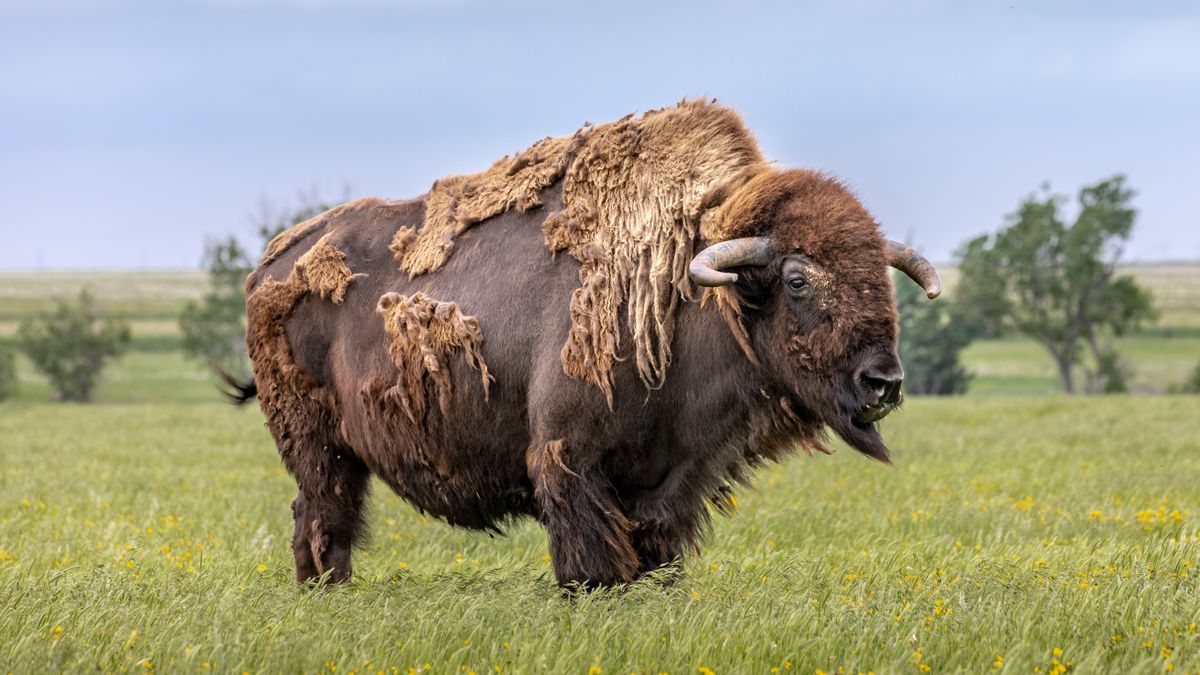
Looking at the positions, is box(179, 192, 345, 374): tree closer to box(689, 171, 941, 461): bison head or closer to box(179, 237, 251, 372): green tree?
box(179, 237, 251, 372): green tree

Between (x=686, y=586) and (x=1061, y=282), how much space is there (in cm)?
6184

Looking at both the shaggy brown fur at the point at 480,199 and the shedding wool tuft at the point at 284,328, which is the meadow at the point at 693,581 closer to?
the shedding wool tuft at the point at 284,328

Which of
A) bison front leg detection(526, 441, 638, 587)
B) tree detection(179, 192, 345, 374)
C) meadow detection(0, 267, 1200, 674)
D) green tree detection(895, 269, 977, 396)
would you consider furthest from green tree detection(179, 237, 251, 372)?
bison front leg detection(526, 441, 638, 587)

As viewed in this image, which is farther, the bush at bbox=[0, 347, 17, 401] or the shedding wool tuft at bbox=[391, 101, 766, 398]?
the bush at bbox=[0, 347, 17, 401]

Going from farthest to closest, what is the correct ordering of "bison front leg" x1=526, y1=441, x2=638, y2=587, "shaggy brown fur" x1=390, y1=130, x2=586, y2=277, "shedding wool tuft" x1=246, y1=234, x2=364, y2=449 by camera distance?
"shedding wool tuft" x1=246, y1=234, x2=364, y2=449, "shaggy brown fur" x1=390, y1=130, x2=586, y2=277, "bison front leg" x1=526, y1=441, x2=638, y2=587

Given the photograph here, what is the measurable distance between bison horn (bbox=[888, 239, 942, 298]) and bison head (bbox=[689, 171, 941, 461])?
0.55 feet

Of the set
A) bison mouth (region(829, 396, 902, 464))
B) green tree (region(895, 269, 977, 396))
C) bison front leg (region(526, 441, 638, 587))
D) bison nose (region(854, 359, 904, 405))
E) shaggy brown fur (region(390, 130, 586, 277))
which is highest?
shaggy brown fur (region(390, 130, 586, 277))

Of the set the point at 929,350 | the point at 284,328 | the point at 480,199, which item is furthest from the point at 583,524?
the point at 929,350

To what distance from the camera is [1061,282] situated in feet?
210

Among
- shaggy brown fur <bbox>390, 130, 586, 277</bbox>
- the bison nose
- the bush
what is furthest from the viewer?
the bush

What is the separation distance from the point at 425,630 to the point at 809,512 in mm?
5378

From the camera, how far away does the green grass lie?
5102mm

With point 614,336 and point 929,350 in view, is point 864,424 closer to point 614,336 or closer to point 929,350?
point 614,336

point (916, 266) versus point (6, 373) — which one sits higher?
point (916, 266)
